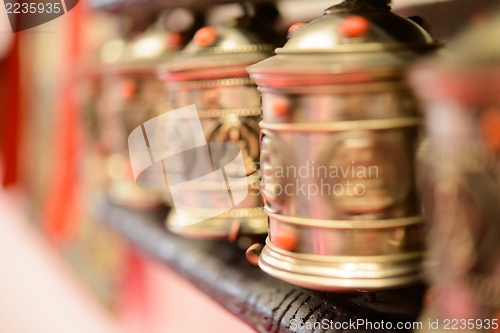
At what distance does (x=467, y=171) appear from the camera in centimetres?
54

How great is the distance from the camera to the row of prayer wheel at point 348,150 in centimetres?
54

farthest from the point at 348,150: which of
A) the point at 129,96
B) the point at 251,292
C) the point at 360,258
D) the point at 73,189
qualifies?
the point at 73,189

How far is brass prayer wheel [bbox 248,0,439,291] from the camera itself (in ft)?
2.30

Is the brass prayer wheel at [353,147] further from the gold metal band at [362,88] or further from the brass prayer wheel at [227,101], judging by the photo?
the brass prayer wheel at [227,101]

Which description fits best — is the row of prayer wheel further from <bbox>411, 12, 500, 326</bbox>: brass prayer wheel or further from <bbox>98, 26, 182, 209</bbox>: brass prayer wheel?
<bbox>98, 26, 182, 209</bbox>: brass prayer wheel

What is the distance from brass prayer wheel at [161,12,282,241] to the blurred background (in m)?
0.23

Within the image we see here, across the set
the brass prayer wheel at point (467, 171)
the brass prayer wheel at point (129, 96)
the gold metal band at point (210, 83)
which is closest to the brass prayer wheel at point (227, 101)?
the gold metal band at point (210, 83)

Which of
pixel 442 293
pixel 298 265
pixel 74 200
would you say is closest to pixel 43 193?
pixel 74 200

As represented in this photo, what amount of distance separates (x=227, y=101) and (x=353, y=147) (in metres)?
0.36

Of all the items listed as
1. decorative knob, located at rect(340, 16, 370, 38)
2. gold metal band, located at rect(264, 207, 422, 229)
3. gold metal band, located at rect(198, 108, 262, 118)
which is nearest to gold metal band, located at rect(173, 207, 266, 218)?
gold metal band, located at rect(198, 108, 262, 118)

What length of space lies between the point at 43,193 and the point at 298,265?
78.2 inches

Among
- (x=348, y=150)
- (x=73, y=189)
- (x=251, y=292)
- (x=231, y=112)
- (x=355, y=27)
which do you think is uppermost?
(x=355, y=27)

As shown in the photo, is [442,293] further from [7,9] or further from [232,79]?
[7,9]

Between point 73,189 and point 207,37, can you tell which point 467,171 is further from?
point 73,189
